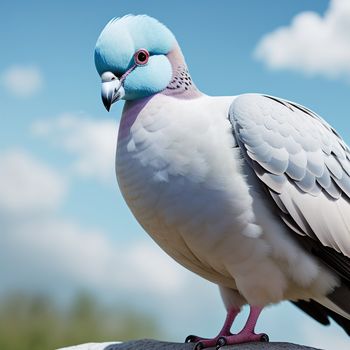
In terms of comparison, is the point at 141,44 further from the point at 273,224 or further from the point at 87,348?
the point at 87,348

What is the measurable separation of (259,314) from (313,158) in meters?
0.74

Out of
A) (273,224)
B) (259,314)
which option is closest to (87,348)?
(259,314)

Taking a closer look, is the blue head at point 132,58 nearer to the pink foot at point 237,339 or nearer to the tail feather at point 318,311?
the pink foot at point 237,339

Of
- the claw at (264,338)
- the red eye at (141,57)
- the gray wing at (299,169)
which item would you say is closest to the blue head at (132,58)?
the red eye at (141,57)

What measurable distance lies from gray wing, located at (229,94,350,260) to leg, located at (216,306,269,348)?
1.30 feet

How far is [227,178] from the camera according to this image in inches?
125

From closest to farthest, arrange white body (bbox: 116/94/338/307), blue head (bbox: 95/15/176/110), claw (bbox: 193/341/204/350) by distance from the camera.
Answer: white body (bbox: 116/94/338/307)
blue head (bbox: 95/15/176/110)
claw (bbox: 193/341/204/350)

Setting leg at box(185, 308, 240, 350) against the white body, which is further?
leg at box(185, 308, 240, 350)

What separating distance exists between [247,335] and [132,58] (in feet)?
4.42

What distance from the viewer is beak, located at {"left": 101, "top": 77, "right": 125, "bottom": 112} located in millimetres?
3230

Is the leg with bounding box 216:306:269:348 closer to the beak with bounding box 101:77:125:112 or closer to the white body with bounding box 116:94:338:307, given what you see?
the white body with bounding box 116:94:338:307

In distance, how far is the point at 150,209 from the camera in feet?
10.7

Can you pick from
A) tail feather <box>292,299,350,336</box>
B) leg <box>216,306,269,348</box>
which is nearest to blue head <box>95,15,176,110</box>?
leg <box>216,306,269,348</box>

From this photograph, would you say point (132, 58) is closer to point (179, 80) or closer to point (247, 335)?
point (179, 80)
